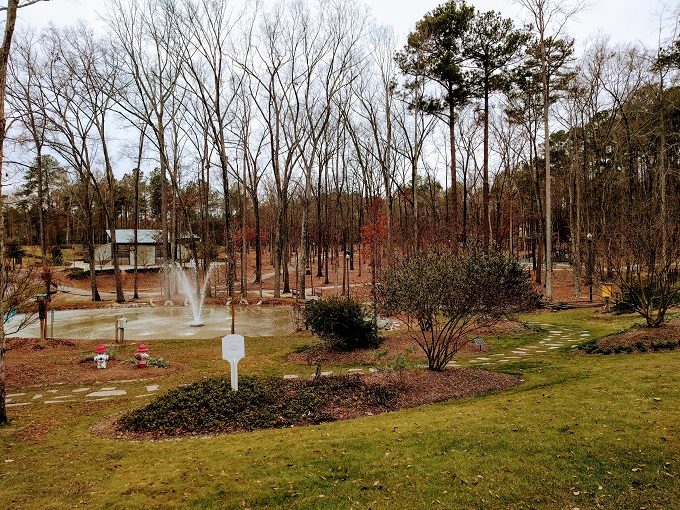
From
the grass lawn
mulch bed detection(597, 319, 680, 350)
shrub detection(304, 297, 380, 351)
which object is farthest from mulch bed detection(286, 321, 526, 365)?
the grass lawn

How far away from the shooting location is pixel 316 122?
24.3 m

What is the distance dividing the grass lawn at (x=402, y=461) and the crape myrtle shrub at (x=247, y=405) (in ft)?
1.62

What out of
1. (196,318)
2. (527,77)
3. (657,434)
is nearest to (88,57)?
(196,318)

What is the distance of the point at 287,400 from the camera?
698cm

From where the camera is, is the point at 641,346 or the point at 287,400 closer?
the point at 287,400

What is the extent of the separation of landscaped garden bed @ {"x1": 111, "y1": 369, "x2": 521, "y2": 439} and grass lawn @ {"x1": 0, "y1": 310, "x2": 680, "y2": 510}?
48cm

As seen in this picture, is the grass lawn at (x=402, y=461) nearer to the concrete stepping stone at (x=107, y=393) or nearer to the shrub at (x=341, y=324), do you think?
the concrete stepping stone at (x=107, y=393)

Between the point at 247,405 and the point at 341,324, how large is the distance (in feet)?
17.6

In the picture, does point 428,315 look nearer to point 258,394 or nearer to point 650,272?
point 258,394

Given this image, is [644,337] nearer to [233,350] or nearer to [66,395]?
[233,350]

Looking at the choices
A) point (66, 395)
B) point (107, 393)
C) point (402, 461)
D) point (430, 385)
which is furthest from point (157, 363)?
point (402, 461)

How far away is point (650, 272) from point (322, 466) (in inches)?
390

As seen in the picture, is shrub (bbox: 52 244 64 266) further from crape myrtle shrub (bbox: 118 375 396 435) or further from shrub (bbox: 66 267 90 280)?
crape myrtle shrub (bbox: 118 375 396 435)

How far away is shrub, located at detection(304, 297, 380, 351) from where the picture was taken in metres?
11.9
